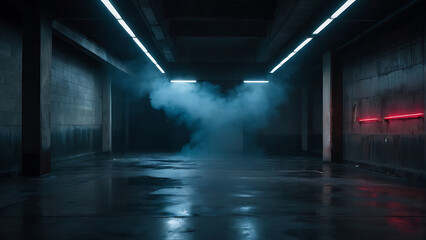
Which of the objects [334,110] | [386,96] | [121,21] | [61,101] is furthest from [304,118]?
[121,21]

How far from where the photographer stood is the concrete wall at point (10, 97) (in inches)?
413

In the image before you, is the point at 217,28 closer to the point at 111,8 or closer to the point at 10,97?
the point at 111,8

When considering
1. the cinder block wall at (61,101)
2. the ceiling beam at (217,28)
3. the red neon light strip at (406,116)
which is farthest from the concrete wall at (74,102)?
the red neon light strip at (406,116)

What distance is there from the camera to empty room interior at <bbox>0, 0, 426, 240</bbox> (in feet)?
18.3

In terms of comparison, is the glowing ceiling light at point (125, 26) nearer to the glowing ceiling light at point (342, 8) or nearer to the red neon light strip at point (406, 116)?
the glowing ceiling light at point (342, 8)

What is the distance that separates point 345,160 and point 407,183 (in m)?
5.71

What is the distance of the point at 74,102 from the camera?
16.9 meters

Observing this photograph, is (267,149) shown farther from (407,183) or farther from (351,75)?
(407,183)

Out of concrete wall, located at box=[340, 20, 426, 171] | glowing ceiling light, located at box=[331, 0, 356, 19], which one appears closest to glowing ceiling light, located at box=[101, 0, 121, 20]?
glowing ceiling light, located at box=[331, 0, 356, 19]

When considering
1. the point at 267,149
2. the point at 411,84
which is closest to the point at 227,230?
the point at 411,84

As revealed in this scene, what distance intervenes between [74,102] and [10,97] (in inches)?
237

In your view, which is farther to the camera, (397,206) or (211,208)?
(397,206)

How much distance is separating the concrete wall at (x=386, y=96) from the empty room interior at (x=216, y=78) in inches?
2.2

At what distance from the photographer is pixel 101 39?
14938 mm
